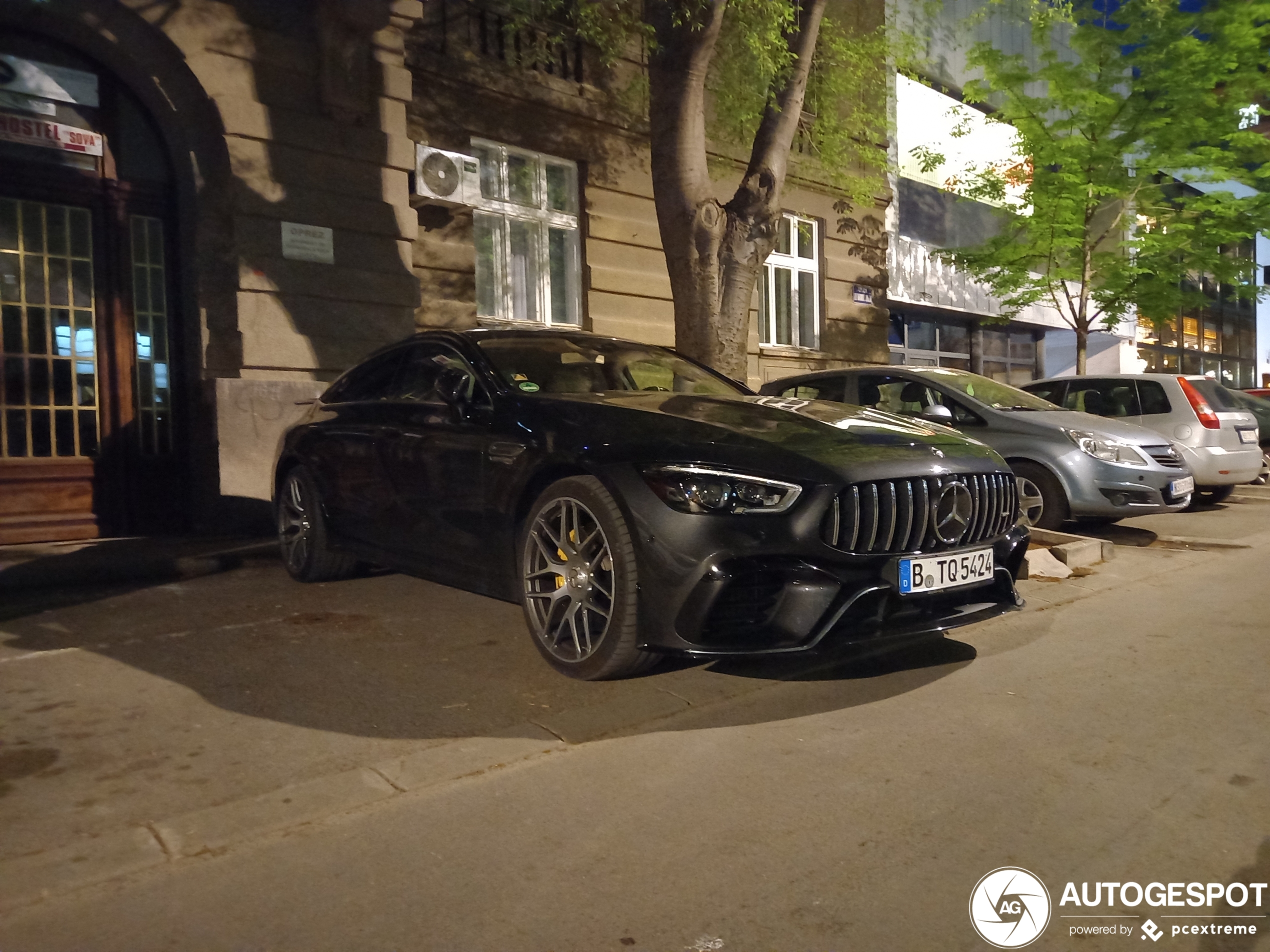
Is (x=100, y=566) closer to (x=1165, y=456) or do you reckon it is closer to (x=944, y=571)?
(x=944, y=571)

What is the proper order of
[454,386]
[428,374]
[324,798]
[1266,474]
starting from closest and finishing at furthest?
1. [324,798]
2. [454,386]
3. [428,374]
4. [1266,474]

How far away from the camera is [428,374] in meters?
5.51

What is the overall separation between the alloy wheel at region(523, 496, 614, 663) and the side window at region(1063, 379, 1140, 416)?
7.93 m

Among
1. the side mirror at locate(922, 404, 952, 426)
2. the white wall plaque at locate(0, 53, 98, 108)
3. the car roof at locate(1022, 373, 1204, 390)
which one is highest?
the white wall plaque at locate(0, 53, 98, 108)

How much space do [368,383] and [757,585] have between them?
3.18 m

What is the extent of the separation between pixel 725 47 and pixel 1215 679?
27.9ft

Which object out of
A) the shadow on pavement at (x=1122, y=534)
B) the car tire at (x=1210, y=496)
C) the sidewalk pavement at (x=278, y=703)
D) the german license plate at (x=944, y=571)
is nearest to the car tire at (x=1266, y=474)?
the car tire at (x=1210, y=496)

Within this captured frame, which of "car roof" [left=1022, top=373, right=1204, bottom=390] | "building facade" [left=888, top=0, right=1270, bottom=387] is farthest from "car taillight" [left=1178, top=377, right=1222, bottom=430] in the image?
"building facade" [left=888, top=0, right=1270, bottom=387]

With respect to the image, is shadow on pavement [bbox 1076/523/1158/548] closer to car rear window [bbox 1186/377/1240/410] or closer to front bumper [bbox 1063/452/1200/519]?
front bumper [bbox 1063/452/1200/519]

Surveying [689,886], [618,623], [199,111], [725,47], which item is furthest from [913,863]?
[725,47]

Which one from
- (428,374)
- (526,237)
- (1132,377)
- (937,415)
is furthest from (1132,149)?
(428,374)

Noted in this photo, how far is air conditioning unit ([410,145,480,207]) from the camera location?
10.4 m

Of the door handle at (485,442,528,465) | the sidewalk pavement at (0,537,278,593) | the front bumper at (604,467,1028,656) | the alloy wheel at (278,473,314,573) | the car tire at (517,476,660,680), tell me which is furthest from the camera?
the sidewalk pavement at (0,537,278,593)

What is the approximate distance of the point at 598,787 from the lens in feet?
10.9
